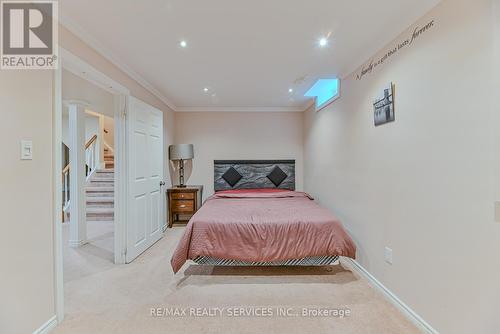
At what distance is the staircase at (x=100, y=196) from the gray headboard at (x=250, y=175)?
2242 millimetres

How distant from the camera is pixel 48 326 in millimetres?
1844

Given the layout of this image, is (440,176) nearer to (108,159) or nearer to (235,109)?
(235,109)

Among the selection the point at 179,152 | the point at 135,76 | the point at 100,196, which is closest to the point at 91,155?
the point at 100,196

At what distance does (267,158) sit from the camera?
18.0 ft

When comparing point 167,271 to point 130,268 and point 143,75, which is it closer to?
point 130,268

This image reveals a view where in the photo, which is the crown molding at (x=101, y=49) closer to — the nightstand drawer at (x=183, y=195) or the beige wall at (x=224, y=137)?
the beige wall at (x=224, y=137)

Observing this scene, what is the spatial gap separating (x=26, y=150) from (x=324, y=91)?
3.76 m

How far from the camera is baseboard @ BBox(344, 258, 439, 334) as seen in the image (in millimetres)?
1824

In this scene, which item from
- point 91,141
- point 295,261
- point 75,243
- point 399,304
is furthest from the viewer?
point 91,141

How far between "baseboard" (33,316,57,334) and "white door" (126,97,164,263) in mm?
1237

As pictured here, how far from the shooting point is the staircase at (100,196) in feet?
17.6

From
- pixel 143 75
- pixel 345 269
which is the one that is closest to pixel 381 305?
pixel 345 269

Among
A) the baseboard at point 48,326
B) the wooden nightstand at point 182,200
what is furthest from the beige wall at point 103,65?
the baseboard at point 48,326

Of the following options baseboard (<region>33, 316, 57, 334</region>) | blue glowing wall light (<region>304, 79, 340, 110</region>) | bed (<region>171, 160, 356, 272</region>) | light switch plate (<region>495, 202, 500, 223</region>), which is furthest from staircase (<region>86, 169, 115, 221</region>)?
light switch plate (<region>495, 202, 500, 223</region>)
